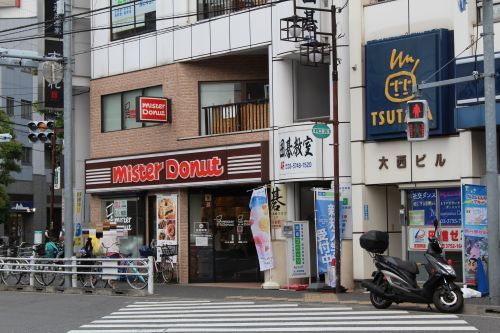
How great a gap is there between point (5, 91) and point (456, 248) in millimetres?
45456

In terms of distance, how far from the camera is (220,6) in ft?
85.1

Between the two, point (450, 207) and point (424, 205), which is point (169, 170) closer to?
point (424, 205)

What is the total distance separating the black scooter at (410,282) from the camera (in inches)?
600

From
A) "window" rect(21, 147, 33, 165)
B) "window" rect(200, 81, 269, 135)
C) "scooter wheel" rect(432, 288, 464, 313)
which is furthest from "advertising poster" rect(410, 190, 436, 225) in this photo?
"window" rect(21, 147, 33, 165)

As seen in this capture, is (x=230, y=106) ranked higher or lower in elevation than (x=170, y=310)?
higher

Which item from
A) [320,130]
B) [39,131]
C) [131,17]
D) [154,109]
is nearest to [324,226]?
[320,130]

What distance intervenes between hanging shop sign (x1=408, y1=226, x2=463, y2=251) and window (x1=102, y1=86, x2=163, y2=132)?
10.7 metres

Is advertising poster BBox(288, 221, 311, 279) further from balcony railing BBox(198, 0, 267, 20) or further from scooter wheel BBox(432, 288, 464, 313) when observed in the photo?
scooter wheel BBox(432, 288, 464, 313)

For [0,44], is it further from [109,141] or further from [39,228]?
[39,228]

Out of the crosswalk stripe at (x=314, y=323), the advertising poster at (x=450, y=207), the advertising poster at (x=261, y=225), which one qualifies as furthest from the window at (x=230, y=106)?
the crosswalk stripe at (x=314, y=323)

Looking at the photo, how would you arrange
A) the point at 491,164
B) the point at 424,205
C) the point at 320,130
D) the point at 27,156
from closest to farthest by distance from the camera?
1. the point at 491,164
2. the point at 320,130
3. the point at 424,205
4. the point at 27,156

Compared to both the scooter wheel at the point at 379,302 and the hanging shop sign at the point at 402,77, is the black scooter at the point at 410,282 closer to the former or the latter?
the scooter wheel at the point at 379,302

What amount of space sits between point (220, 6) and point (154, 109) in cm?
401

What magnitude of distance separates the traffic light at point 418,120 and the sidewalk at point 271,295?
3598 mm
